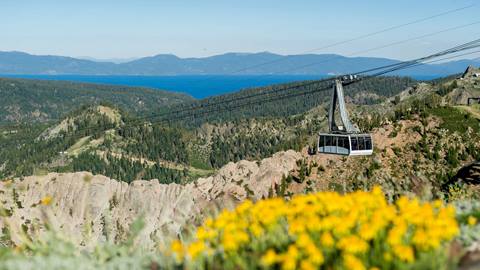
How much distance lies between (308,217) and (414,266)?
1556mm

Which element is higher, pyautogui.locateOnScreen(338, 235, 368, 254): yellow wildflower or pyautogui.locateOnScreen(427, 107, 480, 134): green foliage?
pyautogui.locateOnScreen(338, 235, 368, 254): yellow wildflower

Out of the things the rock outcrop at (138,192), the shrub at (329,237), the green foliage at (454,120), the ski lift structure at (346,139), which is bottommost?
the rock outcrop at (138,192)

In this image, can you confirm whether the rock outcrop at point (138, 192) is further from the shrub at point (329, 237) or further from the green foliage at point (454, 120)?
the shrub at point (329, 237)

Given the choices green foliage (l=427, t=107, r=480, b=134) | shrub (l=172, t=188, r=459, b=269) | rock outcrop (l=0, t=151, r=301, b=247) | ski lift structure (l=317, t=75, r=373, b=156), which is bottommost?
rock outcrop (l=0, t=151, r=301, b=247)

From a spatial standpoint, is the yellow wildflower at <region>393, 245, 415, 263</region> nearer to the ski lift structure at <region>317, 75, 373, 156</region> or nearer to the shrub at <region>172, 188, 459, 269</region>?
the shrub at <region>172, 188, 459, 269</region>

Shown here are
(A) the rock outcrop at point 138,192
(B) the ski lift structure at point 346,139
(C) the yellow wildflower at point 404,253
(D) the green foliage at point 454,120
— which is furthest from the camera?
(A) the rock outcrop at point 138,192

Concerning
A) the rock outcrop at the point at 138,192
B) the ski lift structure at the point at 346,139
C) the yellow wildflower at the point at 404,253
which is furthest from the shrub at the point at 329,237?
the rock outcrop at the point at 138,192

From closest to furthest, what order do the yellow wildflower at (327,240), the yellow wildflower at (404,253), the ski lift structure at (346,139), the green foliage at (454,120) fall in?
1. the yellow wildflower at (404,253)
2. the yellow wildflower at (327,240)
3. the ski lift structure at (346,139)
4. the green foliage at (454,120)

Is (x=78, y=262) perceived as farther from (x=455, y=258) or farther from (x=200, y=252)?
(x=455, y=258)

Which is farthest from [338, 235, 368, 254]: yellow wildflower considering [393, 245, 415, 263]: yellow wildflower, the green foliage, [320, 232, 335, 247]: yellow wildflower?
the green foliage

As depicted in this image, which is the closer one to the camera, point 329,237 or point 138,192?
point 329,237

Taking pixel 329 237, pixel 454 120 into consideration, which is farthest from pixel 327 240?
pixel 454 120

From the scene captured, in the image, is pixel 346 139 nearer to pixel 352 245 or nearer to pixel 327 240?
pixel 327 240

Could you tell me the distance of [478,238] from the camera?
8.30 meters
